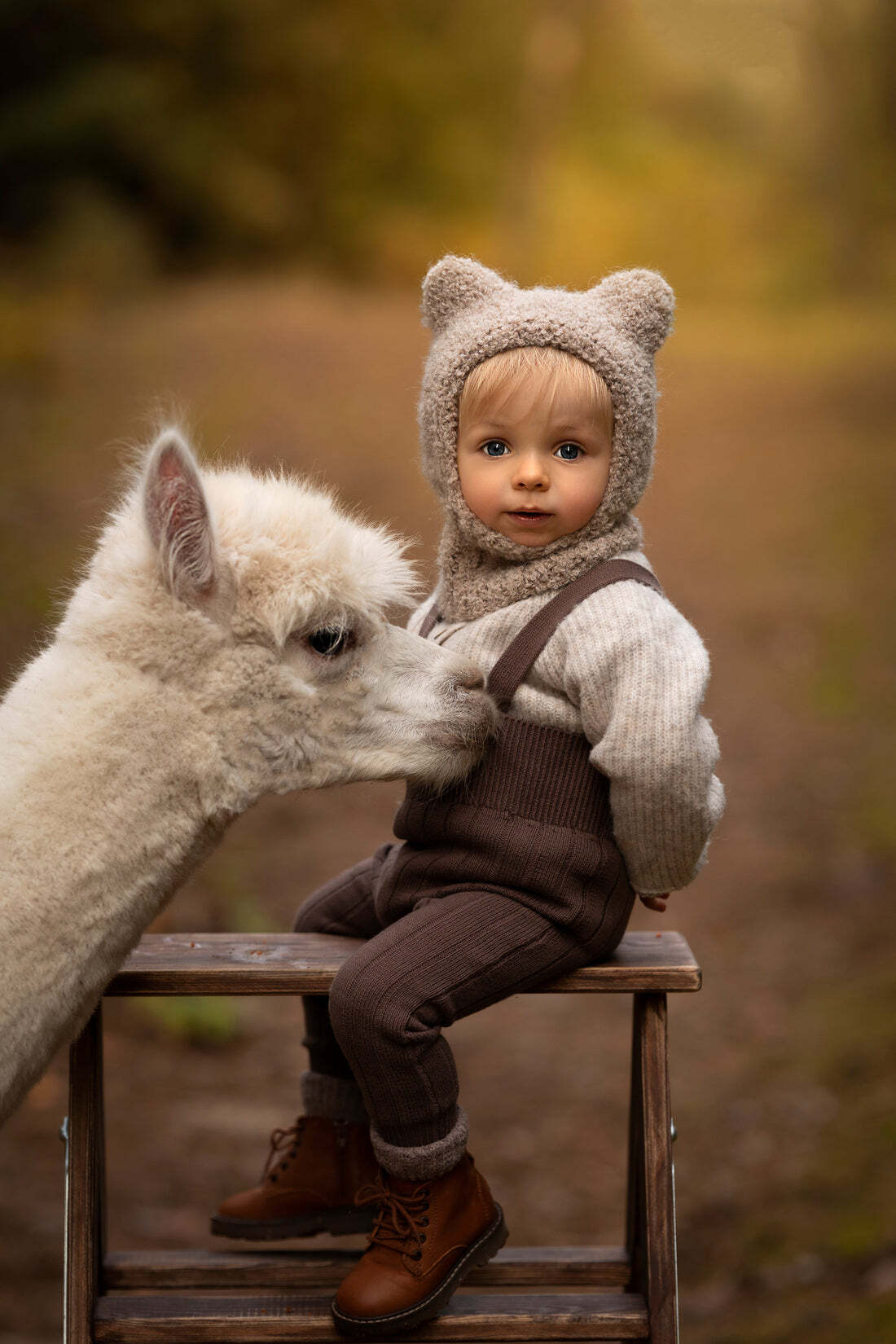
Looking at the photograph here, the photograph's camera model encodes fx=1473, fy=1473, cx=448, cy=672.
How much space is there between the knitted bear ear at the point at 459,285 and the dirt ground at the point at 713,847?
0.49 meters

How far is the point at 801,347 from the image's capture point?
8.14 m

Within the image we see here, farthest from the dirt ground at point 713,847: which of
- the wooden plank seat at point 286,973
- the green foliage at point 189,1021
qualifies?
the wooden plank seat at point 286,973

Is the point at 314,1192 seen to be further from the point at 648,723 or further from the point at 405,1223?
the point at 648,723

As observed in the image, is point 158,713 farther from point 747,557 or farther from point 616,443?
point 747,557

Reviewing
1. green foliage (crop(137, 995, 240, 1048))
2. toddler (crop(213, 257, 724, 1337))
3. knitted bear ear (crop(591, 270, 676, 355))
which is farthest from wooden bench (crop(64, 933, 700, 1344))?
green foliage (crop(137, 995, 240, 1048))

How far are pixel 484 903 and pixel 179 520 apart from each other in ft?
2.34

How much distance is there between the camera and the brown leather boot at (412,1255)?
210 cm

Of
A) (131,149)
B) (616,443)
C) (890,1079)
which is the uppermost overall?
(131,149)

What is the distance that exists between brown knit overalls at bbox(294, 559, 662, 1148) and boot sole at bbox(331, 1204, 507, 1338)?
208mm

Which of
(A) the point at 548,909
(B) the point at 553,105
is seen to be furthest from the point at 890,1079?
(B) the point at 553,105

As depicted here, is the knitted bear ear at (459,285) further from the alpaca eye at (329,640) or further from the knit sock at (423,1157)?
the knit sock at (423,1157)

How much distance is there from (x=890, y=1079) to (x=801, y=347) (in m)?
4.44

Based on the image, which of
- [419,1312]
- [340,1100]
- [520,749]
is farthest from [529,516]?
[419,1312]

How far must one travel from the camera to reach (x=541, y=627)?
221 centimetres
